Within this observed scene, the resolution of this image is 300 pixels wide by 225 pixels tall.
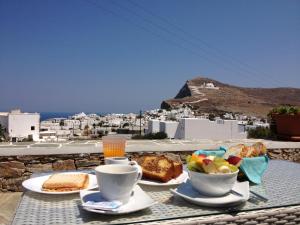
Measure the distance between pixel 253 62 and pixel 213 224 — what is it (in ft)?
144

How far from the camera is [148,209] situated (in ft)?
2.98

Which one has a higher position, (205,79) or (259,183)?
(205,79)

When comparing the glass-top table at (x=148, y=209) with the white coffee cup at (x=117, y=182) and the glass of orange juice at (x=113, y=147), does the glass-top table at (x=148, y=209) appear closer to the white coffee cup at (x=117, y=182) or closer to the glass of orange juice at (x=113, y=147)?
the white coffee cup at (x=117, y=182)

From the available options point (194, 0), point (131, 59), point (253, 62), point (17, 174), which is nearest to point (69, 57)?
point (131, 59)

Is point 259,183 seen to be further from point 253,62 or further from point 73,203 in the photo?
point 253,62

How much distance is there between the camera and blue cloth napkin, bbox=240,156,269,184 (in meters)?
1.23

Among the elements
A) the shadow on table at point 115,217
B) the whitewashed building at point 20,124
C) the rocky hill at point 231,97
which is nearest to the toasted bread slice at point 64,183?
the shadow on table at point 115,217

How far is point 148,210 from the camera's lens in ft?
2.95

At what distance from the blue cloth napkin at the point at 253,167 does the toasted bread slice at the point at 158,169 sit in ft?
0.93

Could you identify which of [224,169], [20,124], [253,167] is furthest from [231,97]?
[224,169]

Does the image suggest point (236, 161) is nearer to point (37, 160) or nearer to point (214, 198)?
point (214, 198)

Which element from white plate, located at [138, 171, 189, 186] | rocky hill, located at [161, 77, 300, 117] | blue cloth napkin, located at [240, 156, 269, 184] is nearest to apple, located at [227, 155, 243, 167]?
blue cloth napkin, located at [240, 156, 269, 184]

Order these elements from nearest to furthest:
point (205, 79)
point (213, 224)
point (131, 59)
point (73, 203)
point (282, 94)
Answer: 1. point (213, 224)
2. point (73, 203)
3. point (131, 59)
4. point (282, 94)
5. point (205, 79)

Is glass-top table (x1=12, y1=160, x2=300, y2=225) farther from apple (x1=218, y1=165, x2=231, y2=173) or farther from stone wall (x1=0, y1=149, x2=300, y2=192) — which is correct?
stone wall (x1=0, y1=149, x2=300, y2=192)
